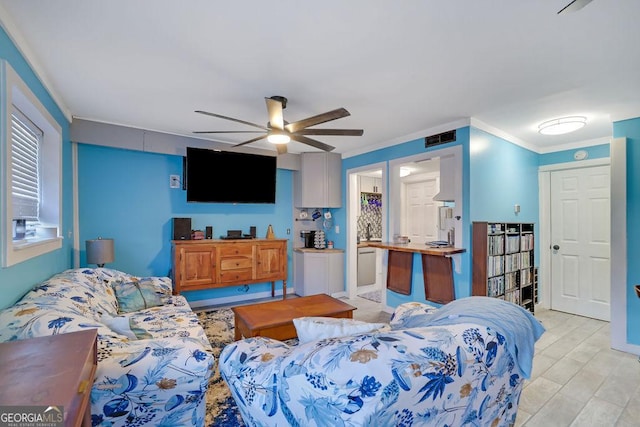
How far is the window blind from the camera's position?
209 cm

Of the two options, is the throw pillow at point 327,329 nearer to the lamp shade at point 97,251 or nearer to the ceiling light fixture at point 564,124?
the lamp shade at point 97,251

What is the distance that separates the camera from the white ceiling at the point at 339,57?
1.58 meters

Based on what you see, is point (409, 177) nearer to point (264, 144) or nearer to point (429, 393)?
point (264, 144)

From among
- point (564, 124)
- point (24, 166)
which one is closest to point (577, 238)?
point (564, 124)

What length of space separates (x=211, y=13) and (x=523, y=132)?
12.2ft

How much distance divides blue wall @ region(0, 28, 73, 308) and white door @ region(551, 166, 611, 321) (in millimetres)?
5707

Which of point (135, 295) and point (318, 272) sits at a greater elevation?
point (135, 295)

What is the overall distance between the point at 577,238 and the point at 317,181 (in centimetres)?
372

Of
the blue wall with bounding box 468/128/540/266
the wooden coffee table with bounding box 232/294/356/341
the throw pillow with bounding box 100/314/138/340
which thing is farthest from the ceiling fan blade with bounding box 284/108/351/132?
the throw pillow with bounding box 100/314/138/340

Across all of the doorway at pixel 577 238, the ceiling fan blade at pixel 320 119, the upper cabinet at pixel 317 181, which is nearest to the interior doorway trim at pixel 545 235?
the doorway at pixel 577 238

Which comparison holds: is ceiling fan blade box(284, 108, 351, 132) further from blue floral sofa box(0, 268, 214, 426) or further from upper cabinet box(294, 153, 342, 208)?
upper cabinet box(294, 153, 342, 208)

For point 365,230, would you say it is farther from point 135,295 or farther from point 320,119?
point 135,295

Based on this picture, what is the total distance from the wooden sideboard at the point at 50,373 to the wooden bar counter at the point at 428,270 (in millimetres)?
2905

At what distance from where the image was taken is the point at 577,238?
13.2 ft
